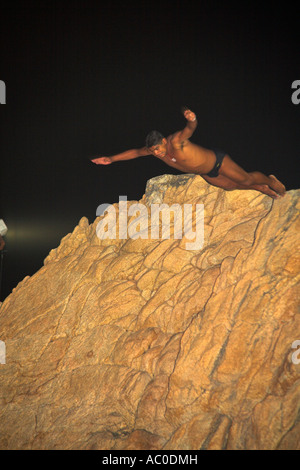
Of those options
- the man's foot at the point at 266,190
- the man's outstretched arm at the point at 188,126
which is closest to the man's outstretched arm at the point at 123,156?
the man's outstretched arm at the point at 188,126

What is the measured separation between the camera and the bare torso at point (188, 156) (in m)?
6.38

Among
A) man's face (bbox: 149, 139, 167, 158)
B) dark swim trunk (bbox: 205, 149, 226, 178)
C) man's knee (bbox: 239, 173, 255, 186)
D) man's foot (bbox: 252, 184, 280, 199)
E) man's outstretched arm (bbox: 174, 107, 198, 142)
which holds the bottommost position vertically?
man's foot (bbox: 252, 184, 280, 199)

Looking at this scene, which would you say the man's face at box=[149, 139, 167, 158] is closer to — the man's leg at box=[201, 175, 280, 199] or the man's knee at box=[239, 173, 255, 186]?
the man's leg at box=[201, 175, 280, 199]

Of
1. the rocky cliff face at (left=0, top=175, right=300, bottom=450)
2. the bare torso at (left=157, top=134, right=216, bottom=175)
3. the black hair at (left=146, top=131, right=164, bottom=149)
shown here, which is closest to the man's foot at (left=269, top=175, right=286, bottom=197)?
the rocky cliff face at (left=0, top=175, right=300, bottom=450)

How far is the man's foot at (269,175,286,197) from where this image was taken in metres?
6.37

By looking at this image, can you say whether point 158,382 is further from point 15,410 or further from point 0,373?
point 0,373

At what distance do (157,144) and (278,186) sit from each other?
2.04m

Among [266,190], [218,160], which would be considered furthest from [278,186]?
[218,160]

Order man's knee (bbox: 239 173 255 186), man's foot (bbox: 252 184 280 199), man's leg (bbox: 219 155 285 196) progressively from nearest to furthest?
man's foot (bbox: 252 184 280 199) → man's leg (bbox: 219 155 285 196) → man's knee (bbox: 239 173 255 186)

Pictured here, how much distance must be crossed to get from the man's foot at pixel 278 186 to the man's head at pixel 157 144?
1.82m

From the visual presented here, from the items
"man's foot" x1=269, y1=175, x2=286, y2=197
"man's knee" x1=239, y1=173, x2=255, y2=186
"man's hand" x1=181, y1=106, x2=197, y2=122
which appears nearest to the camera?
"man's hand" x1=181, y1=106, x2=197, y2=122

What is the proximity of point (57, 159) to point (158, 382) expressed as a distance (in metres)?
5.65

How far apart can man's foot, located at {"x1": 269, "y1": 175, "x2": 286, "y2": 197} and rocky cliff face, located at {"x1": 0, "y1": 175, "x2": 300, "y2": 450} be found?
20 centimetres
